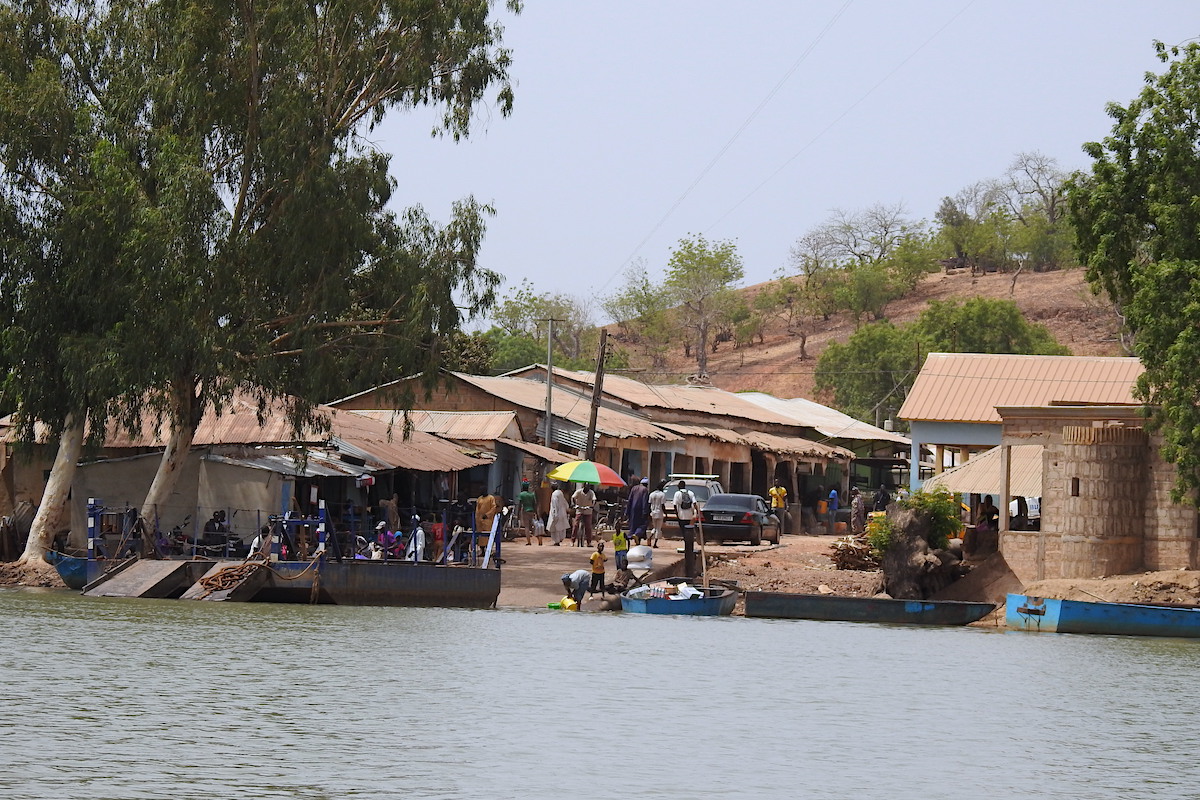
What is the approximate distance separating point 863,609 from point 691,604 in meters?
3.27

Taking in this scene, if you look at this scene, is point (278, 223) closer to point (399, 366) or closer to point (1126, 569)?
point (399, 366)

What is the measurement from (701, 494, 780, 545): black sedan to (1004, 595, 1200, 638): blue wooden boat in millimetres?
11795

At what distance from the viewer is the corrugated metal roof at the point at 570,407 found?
157ft

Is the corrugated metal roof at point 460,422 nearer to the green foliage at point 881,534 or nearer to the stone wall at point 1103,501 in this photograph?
the green foliage at point 881,534

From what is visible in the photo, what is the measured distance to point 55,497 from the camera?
3356 cm

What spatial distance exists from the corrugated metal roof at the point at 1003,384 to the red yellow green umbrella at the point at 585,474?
1199 centimetres

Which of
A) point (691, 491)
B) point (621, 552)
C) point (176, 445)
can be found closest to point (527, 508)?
point (691, 491)

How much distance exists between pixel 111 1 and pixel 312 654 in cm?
1736

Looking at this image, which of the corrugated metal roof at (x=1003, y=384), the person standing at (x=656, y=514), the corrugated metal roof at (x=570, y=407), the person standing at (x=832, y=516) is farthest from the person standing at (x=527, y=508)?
the person standing at (x=832, y=516)

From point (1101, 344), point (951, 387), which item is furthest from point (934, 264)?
point (951, 387)

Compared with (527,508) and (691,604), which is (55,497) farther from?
(691,604)

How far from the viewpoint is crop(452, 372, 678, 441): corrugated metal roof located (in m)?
48.0

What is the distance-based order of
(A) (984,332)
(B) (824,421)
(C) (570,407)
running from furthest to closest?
(A) (984,332), (B) (824,421), (C) (570,407)

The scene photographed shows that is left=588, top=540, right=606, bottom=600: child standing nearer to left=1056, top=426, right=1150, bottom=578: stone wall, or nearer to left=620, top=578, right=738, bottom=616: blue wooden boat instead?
left=620, top=578, right=738, bottom=616: blue wooden boat
